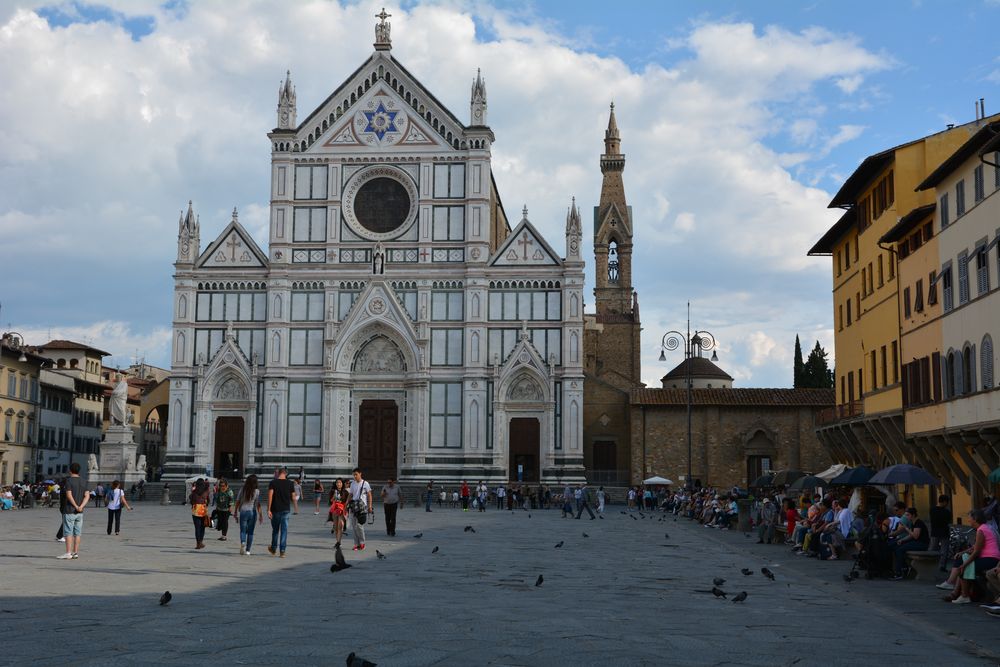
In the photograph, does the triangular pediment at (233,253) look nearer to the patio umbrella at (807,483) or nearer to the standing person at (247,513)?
the patio umbrella at (807,483)

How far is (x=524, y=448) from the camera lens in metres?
54.8

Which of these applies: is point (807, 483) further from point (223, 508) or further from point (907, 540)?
point (223, 508)

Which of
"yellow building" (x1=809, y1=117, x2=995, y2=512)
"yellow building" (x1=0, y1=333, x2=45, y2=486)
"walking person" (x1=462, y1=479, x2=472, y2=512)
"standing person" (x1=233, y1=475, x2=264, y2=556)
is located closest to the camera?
"standing person" (x1=233, y1=475, x2=264, y2=556)

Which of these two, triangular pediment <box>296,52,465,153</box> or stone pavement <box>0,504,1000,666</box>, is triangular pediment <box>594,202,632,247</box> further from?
stone pavement <box>0,504,1000,666</box>

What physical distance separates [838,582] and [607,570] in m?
3.83

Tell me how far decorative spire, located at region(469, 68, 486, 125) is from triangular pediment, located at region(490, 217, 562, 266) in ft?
18.9

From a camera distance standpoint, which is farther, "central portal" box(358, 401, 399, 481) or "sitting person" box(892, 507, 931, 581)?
"central portal" box(358, 401, 399, 481)

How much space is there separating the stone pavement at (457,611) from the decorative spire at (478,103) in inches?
1444

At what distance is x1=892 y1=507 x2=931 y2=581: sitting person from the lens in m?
18.4

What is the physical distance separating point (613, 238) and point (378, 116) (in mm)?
33124

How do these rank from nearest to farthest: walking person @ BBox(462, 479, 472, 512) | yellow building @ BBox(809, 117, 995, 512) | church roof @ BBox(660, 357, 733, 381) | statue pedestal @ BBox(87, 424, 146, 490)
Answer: yellow building @ BBox(809, 117, 995, 512) < walking person @ BBox(462, 479, 472, 512) < statue pedestal @ BBox(87, 424, 146, 490) < church roof @ BBox(660, 357, 733, 381)

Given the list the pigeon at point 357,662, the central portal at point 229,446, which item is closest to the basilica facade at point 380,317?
the central portal at point 229,446

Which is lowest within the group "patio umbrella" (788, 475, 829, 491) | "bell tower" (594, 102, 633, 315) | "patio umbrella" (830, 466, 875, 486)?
"patio umbrella" (788, 475, 829, 491)

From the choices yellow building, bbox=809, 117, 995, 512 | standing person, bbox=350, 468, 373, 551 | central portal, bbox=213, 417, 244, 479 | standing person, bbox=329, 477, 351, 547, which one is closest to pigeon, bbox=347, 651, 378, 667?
standing person, bbox=329, 477, 351, 547
